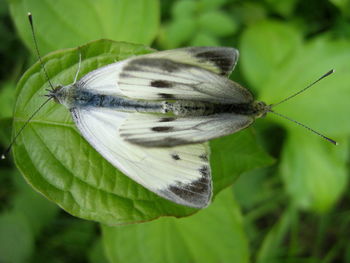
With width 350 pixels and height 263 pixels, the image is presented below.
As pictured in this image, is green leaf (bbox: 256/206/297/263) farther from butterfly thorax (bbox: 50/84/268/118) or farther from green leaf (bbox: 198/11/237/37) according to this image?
butterfly thorax (bbox: 50/84/268/118)

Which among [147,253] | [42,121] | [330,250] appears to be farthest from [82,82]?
[330,250]

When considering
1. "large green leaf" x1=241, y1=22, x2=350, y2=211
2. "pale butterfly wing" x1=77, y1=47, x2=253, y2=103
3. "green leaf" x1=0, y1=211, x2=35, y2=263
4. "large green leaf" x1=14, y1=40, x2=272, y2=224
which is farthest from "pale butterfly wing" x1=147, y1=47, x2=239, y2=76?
"green leaf" x1=0, y1=211, x2=35, y2=263

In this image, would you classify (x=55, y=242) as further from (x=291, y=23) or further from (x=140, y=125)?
(x=291, y=23)

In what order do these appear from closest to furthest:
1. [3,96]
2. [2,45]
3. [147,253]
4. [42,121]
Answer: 1. [42,121]
2. [147,253]
3. [3,96]
4. [2,45]

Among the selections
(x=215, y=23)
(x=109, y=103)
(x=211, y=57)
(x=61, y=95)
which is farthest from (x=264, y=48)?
(x=61, y=95)

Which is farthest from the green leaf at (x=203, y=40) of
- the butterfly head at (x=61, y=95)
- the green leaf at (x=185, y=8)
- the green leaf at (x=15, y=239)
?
the green leaf at (x=15, y=239)

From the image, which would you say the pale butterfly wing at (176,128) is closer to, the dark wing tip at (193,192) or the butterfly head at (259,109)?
the butterfly head at (259,109)
